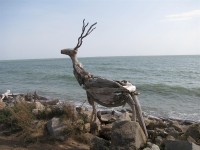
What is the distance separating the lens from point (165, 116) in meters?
15.5

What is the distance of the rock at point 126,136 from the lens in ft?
22.3

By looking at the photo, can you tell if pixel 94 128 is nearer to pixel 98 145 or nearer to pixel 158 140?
pixel 98 145

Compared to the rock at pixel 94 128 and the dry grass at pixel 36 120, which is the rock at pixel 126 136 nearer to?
the dry grass at pixel 36 120

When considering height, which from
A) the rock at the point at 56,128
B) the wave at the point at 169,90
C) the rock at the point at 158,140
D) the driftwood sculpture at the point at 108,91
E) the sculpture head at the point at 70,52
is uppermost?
the sculpture head at the point at 70,52

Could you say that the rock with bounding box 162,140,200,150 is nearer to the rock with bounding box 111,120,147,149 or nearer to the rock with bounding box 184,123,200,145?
the rock with bounding box 111,120,147,149

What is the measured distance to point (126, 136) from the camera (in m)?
6.83

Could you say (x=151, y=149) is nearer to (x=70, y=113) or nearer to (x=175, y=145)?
(x=175, y=145)

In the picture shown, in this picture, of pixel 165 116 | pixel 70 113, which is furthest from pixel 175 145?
pixel 165 116

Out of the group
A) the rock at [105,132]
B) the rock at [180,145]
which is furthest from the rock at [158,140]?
the rock at [105,132]

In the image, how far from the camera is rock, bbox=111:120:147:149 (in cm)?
679

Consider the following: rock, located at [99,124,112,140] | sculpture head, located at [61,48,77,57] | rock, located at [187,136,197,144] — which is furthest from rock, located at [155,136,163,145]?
sculpture head, located at [61,48,77,57]

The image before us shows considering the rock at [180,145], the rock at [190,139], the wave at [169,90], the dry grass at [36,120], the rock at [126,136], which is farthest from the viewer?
the wave at [169,90]

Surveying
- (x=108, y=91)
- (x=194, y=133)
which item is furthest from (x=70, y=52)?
(x=194, y=133)

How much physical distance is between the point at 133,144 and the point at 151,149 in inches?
15.6
